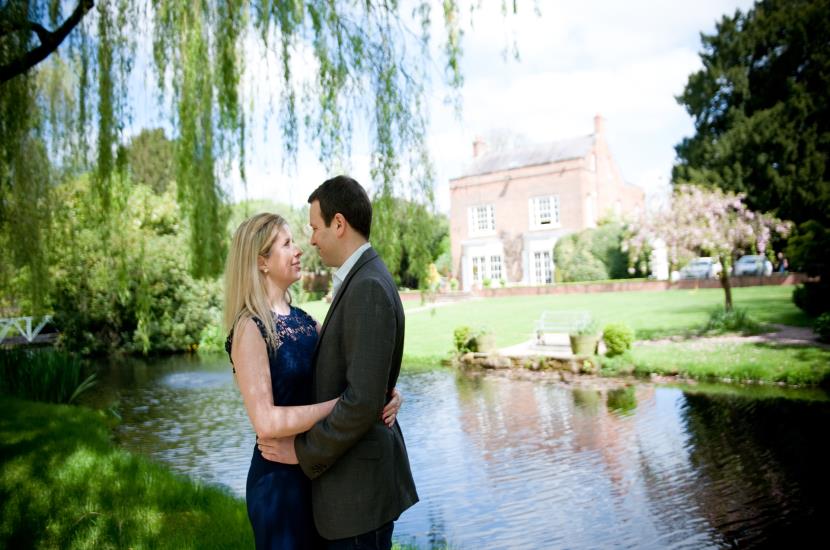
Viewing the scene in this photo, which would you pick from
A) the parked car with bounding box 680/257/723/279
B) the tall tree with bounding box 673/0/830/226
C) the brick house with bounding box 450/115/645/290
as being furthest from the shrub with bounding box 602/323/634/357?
the brick house with bounding box 450/115/645/290

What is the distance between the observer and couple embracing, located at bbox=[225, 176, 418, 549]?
6.66 feet

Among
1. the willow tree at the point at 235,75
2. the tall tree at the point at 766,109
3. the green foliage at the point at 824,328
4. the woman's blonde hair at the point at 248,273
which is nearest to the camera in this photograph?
the woman's blonde hair at the point at 248,273

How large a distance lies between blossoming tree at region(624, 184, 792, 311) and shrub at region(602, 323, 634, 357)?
4828 mm

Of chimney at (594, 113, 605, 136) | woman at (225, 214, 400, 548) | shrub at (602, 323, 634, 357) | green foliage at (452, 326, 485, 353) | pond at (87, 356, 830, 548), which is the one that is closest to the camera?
woman at (225, 214, 400, 548)

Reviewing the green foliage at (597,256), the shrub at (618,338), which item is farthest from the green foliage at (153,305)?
the green foliage at (597,256)

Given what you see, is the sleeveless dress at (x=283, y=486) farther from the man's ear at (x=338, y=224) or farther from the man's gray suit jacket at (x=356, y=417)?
the man's ear at (x=338, y=224)

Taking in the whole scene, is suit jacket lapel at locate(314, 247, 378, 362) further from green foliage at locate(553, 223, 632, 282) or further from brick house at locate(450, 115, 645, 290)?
brick house at locate(450, 115, 645, 290)

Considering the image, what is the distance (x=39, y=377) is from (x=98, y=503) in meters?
6.71

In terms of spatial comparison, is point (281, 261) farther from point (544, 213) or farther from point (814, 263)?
point (544, 213)

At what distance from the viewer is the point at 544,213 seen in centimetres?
3994

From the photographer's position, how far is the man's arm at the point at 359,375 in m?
1.99

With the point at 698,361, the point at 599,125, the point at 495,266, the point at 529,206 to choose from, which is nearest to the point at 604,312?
the point at 698,361

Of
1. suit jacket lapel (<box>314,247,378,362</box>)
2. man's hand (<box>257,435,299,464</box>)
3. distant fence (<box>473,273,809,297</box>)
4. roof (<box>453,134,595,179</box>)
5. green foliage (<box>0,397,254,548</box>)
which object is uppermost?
roof (<box>453,134,595,179</box>)

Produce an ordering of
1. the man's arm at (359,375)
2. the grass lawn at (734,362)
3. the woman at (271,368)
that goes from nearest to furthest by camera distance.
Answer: the man's arm at (359,375), the woman at (271,368), the grass lawn at (734,362)
